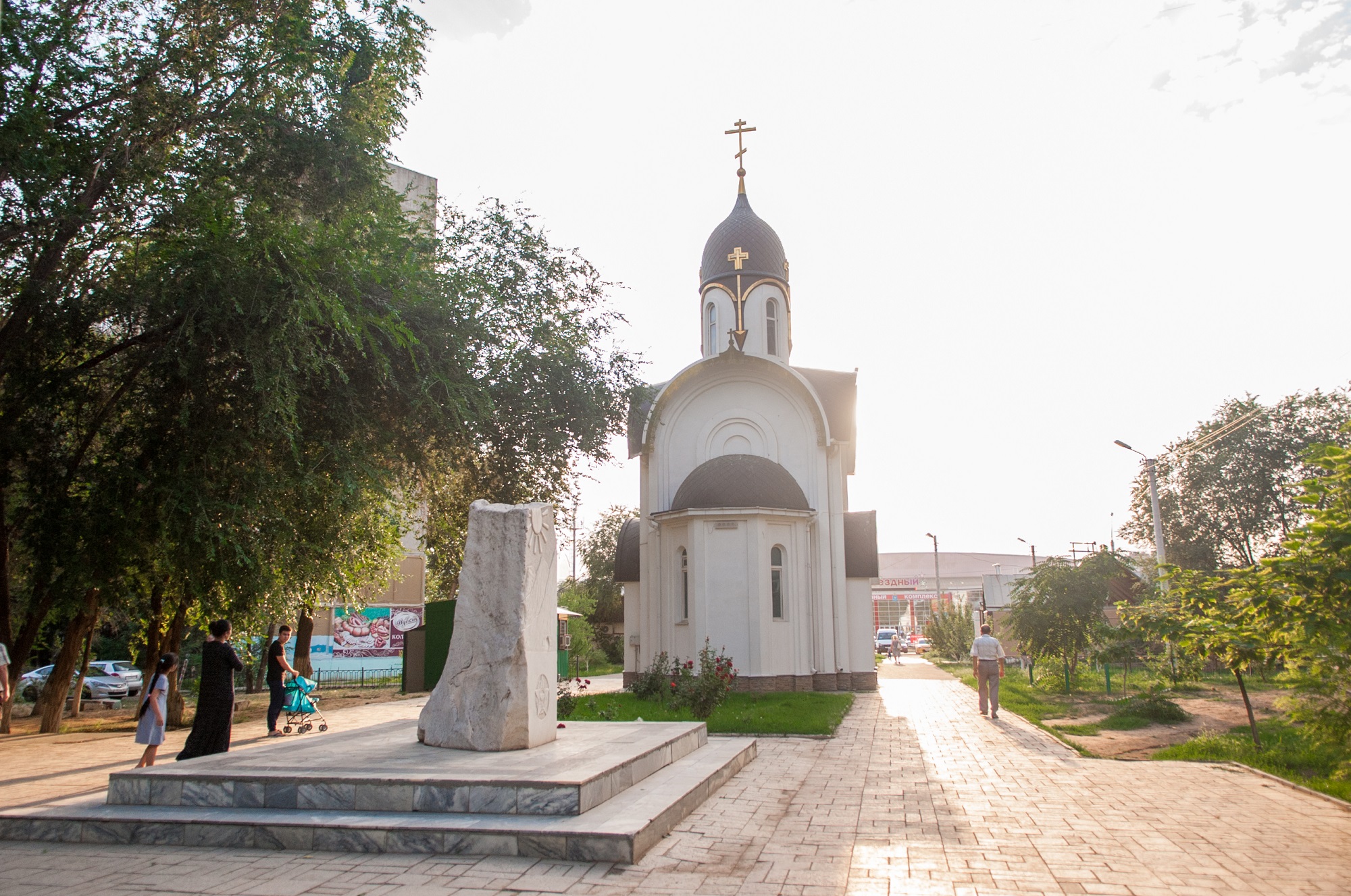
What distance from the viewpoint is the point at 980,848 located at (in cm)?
607

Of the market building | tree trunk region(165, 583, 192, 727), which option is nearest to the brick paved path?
tree trunk region(165, 583, 192, 727)

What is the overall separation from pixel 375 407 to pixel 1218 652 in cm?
1149

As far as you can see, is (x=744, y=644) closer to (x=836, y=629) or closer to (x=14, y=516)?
(x=836, y=629)

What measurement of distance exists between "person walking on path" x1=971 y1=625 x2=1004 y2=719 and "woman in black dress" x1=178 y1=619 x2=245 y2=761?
448 inches

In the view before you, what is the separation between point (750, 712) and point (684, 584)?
5.38 metres

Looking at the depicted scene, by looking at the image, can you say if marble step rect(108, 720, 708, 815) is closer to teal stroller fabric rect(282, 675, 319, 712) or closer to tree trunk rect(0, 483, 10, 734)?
teal stroller fabric rect(282, 675, 319, 712)

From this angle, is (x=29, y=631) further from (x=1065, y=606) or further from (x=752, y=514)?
(x=1065, y=606)

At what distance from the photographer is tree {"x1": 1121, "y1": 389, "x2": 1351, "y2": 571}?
122 ft

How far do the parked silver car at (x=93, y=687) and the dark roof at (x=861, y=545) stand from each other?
69.1 feet

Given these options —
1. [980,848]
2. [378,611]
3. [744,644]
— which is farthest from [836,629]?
[378,611]

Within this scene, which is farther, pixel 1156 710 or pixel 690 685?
pixel 690 685

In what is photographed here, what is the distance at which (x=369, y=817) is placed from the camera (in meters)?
6.25

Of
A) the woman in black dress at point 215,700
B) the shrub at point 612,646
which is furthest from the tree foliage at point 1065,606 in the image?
the shrub at point 612,646

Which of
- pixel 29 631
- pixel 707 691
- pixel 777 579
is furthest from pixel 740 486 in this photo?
pixel 29 631
